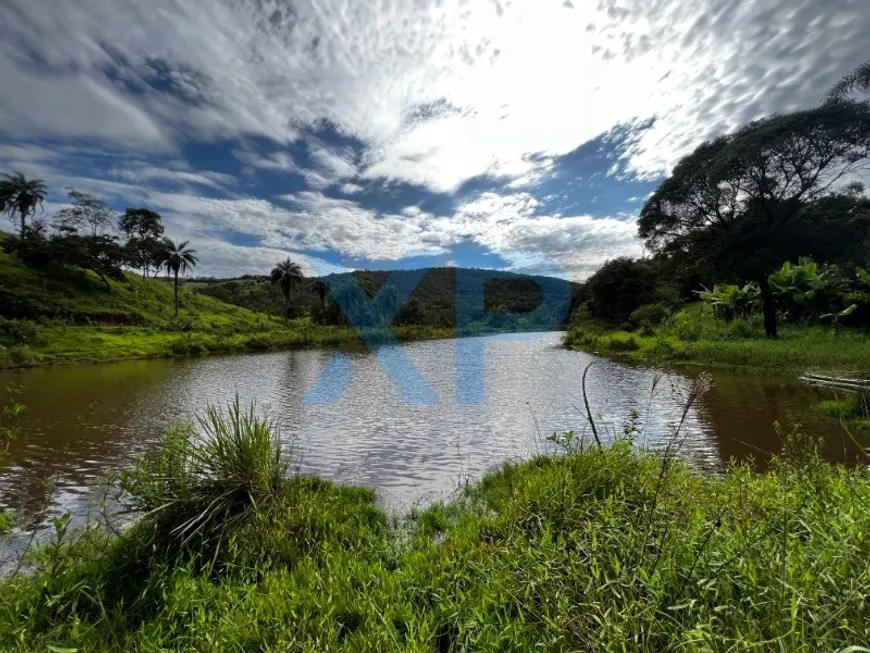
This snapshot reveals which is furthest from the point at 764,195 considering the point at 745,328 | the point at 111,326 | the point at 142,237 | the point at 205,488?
the point at 142,237

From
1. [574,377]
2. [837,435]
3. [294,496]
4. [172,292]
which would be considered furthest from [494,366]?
[172,292]

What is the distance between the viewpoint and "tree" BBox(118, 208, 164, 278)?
182 feet

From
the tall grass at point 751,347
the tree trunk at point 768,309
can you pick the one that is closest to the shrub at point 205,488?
the tall grass at point 751,347

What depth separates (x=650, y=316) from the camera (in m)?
33.4

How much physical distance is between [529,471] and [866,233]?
21.2 metres

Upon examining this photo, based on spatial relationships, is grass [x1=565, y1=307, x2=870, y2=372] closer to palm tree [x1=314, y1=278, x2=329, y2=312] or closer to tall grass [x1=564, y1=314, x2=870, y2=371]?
tall grass [x1=564, y1=314, x2=870, y2=371]

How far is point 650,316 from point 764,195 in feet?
51.7

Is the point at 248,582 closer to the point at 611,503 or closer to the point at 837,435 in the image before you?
the point at 611,503

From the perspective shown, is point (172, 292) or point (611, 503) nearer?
point (611, 503)

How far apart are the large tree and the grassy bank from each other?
60.0ft

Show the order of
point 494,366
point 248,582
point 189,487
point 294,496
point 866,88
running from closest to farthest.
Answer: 1. point 248,582
2. point 189,487
3. point 294,496
4. point 866,88
5. point 494,366

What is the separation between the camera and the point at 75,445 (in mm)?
8867

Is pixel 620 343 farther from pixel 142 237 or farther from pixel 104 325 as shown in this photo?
pixel 142 237

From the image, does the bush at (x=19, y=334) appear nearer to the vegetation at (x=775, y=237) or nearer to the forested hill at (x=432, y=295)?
the forested hill at (x=432, y=295)
